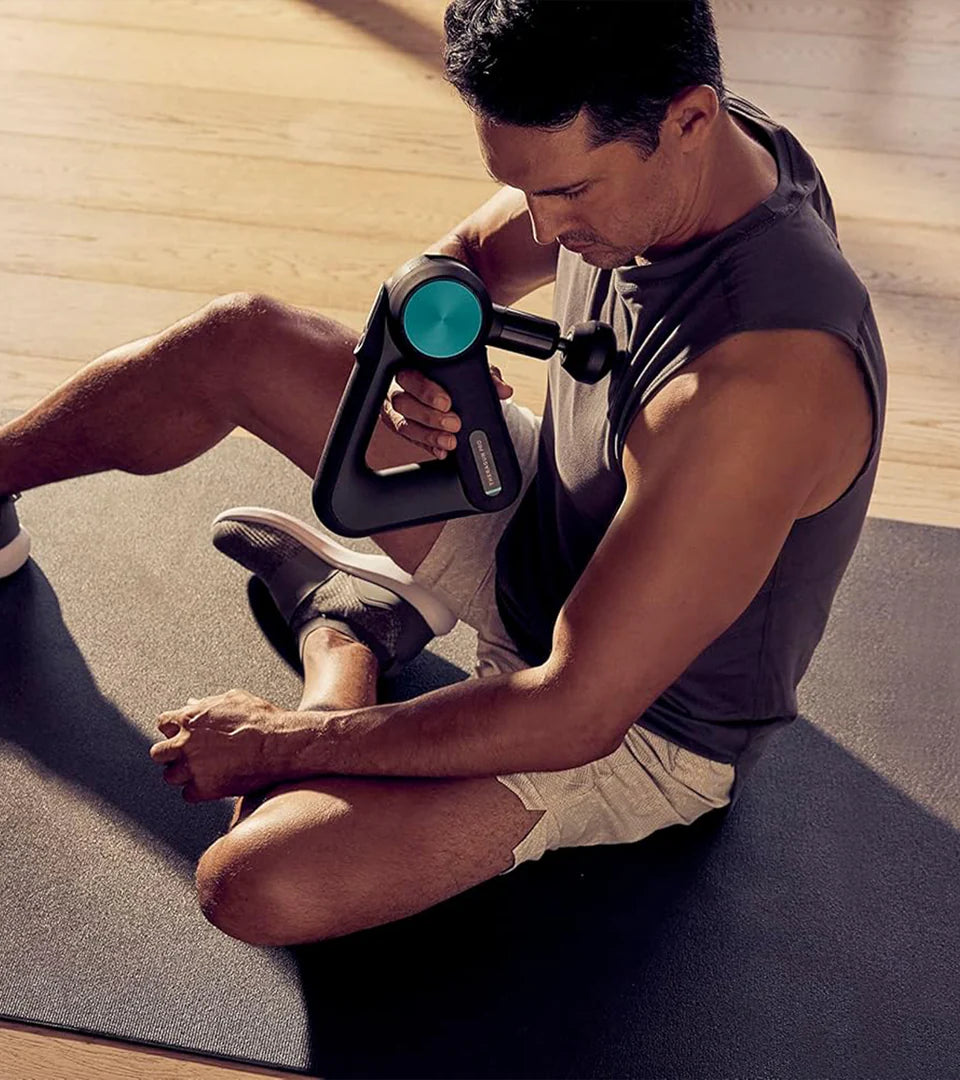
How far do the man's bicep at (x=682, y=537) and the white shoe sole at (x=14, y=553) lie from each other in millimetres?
846

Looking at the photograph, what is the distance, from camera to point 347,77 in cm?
288

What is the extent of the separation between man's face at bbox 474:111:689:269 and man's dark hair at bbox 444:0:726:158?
14 mm

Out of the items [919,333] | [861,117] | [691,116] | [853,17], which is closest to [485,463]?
[691,116]

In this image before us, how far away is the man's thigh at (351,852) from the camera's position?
4.47 ft

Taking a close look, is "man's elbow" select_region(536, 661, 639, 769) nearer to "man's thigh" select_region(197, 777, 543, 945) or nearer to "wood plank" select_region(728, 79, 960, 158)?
"man's thigh" select_region(197, 777, 543, 945)

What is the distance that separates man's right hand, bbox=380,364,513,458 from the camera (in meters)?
1.32

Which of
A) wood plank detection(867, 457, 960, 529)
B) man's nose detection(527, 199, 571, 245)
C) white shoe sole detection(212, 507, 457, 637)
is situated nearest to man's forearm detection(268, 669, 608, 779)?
white shoe sole detection(212, 507, 457, 637)

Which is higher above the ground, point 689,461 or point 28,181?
point 689,461

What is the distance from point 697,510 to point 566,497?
28cm

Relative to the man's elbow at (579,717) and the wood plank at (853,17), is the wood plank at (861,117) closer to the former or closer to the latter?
the wood plank at (853,17)

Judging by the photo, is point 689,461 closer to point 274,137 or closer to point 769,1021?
point 769,1021

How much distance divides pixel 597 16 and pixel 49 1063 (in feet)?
3.44

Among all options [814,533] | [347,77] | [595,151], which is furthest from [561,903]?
[347,77]

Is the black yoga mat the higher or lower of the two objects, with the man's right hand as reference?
lower
